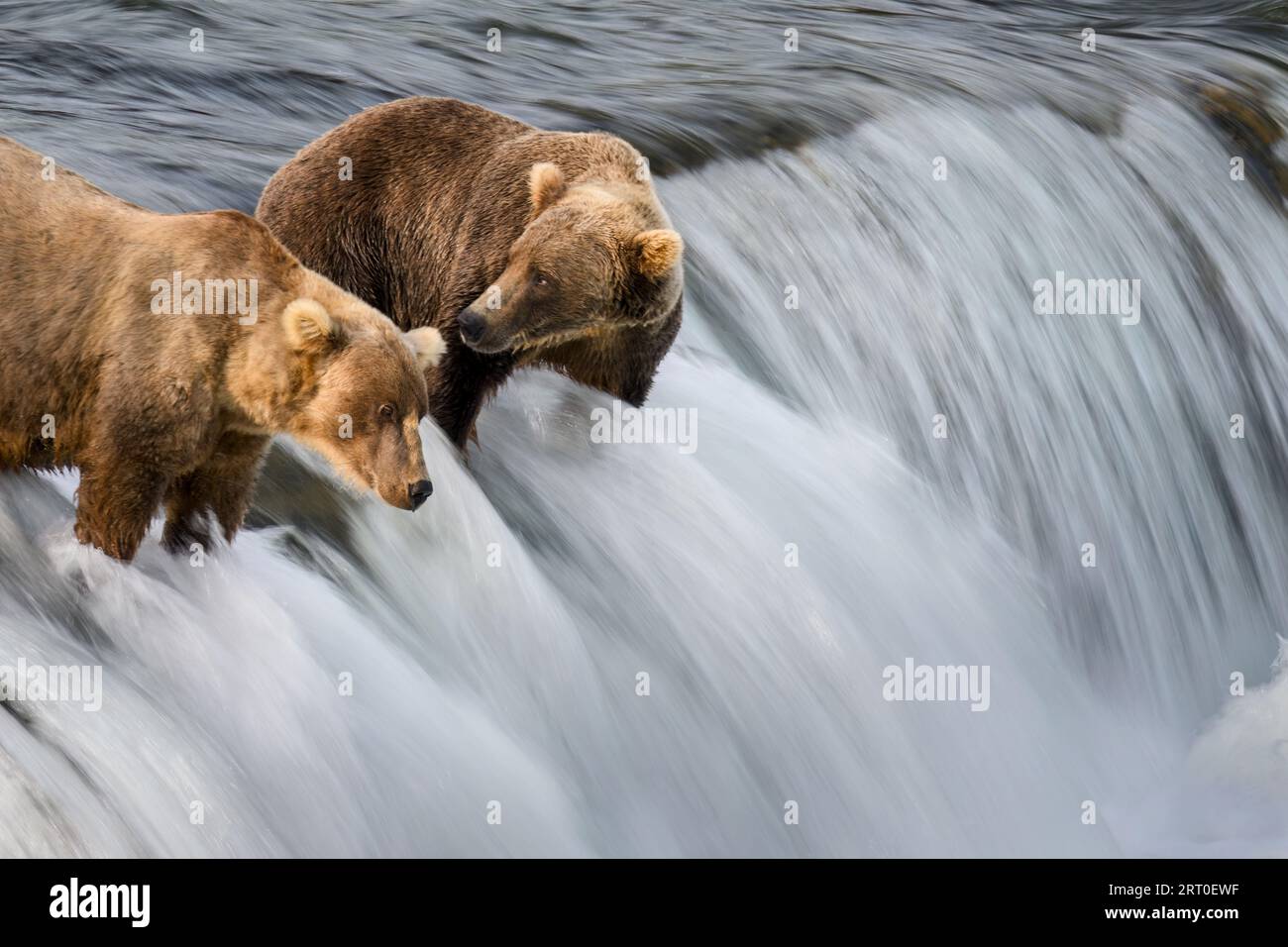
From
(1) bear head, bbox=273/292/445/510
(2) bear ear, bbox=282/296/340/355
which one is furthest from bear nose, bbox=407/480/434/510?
(2) bear ear, bbox=282/296/340/355

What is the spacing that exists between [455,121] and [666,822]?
7.77ft

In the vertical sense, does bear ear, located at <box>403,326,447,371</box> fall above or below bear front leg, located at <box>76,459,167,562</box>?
above

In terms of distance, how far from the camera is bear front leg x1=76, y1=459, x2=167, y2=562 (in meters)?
4.33

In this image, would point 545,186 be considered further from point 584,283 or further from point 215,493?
point 215,493

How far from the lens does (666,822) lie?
574 centimetres

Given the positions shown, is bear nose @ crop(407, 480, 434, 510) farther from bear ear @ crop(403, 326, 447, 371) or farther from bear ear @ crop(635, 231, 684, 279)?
bear ear @ crop(635, 231, 684, 279)

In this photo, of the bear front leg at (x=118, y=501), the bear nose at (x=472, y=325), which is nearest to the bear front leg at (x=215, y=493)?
the bear front leg at (x=118, y=501)

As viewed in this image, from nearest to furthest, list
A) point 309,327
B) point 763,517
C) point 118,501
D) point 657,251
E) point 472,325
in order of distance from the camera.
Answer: point 309,327 → point 118,501 → point 472,325 → point 657,251 → point 763,517

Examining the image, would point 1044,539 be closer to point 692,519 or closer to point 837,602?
point 837,602

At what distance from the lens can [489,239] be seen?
598 centimetres

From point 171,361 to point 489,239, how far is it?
1.84 metres

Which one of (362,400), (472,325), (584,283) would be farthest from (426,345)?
(584,283)

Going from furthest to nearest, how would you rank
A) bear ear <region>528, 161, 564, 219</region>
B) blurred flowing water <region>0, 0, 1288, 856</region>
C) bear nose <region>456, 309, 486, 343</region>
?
bear ear <region>528, 161, 564, 219</region> < bear nose <region>456, 309, 486, 343</region> < blurred flowing water <region>0, 0, 1288, 856</region>

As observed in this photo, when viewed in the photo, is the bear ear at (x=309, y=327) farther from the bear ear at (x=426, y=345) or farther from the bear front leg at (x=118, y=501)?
the bear front leg at (x=118, y=501)
